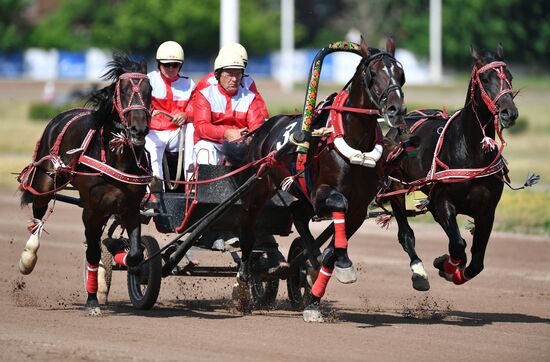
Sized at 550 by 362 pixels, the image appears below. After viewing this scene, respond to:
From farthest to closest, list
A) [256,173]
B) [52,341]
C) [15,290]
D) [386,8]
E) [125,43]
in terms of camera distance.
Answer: [386,8], [125,43], [15,290], [256,173], [52,341]

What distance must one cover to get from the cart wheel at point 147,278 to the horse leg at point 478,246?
2.48 m

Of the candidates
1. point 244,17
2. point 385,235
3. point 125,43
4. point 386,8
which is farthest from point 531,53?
point 385,235

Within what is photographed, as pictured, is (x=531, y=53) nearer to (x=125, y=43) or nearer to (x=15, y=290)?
(x=125, y=43)

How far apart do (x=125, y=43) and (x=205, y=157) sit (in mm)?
49380

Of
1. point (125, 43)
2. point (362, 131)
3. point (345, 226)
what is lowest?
point (345, 226)

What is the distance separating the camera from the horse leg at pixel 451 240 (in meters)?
9.40

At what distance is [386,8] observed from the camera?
6319cm

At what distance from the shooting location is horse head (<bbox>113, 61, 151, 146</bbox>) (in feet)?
28.3

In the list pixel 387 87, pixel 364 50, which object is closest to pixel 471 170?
pixel 387 87

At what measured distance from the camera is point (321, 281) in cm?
904

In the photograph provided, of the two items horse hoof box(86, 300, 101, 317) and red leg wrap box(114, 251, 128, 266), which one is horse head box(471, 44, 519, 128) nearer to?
red leg wrap box(114, 251, 128, 266)

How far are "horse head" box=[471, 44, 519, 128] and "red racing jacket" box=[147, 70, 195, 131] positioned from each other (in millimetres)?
2671

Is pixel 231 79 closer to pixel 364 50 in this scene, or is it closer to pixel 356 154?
pixel 364 50

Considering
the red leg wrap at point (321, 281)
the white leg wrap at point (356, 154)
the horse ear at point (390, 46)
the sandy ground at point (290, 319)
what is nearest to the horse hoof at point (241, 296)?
the sandy ground at point (290, 319)
